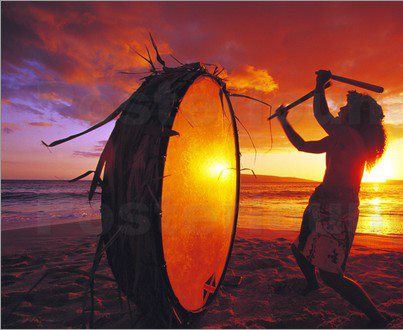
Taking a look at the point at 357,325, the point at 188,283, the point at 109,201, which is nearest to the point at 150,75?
the point at 109,201

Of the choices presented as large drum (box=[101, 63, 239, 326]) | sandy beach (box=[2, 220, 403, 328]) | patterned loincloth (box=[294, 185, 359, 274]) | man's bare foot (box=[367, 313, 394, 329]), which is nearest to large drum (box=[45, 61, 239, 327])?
large drum (box=[101, 63, 239, 326])

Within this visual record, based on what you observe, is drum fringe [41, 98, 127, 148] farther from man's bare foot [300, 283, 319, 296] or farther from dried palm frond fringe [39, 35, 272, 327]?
man's bare foot [300, 283, 319, 296]

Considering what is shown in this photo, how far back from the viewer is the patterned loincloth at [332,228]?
270 centimetres

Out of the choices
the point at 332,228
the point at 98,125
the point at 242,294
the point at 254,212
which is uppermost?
the point at 98,125

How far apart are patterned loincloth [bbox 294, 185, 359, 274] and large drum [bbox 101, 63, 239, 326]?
0.94 meters

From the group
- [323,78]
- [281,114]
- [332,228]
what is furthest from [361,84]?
[332,228]

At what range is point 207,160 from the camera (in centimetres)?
254

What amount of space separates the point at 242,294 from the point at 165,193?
1.89 m

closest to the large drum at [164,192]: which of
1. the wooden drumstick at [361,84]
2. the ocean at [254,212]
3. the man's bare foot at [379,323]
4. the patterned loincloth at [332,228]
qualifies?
the patterned loincloth at [332,228]

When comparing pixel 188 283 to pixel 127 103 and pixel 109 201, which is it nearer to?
pixel 109 201

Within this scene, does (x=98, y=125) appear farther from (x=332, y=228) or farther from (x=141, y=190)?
(x=332, y=228)

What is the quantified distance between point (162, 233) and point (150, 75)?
126 centimetres

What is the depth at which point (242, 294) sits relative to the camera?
3.32 m

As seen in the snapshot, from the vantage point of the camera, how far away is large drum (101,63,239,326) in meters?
1.98
